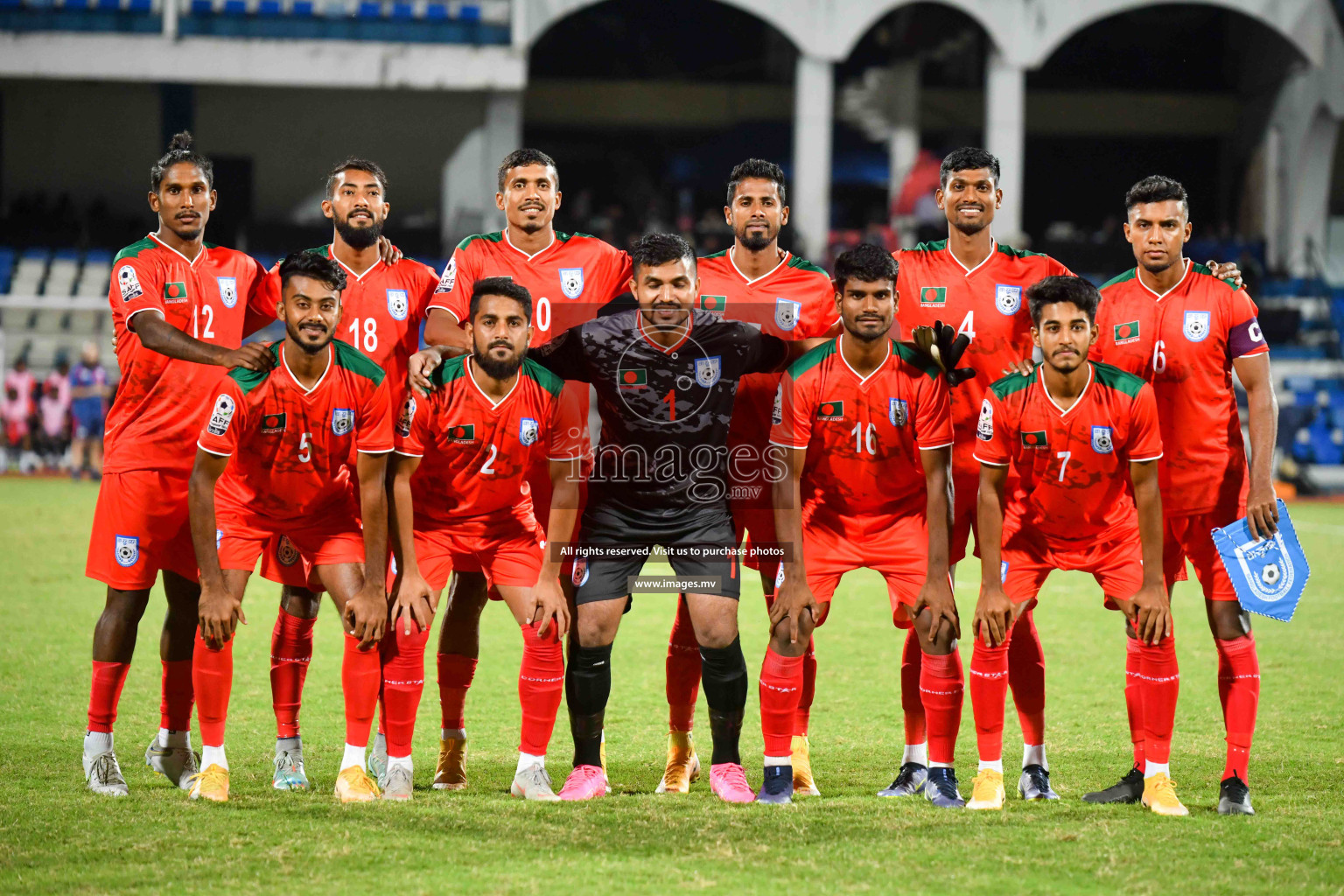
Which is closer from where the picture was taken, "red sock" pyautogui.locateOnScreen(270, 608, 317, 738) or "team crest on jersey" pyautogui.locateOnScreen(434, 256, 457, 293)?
"red sock" pyautogui.locateOnScreen(270, 608, 317, 738)

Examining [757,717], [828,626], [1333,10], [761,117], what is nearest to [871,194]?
[761,117]

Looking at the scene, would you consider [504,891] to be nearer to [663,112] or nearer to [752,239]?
[752,239]

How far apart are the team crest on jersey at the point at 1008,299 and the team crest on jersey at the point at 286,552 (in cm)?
276

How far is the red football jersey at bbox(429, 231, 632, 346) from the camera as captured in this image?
5292 millimetres

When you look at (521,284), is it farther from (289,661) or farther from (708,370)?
(289,661)

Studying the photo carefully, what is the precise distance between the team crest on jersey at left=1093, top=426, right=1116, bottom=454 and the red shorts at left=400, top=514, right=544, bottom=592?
77.3 inches

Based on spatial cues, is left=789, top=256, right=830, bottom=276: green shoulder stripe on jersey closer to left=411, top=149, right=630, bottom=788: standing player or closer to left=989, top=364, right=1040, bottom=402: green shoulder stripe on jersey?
left=411, top=149, right=630, bottom=788: standing player

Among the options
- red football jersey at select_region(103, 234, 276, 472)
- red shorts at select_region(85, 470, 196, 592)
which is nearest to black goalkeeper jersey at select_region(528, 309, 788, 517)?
red football jersey at select_region(103, 234, 276, 472)

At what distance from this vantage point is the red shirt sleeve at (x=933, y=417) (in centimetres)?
478

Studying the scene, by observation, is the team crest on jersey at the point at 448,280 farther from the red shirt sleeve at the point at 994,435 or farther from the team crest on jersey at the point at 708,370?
the red shirt sleeve at the point at 994,435

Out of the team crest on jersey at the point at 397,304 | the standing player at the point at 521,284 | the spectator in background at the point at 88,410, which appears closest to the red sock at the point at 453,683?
the standing player at the point at 521,284

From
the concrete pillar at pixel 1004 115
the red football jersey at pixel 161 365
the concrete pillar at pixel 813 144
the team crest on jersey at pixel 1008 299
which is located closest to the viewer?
the red football jersey at pixel 161 365

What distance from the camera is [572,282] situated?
17.6 feet

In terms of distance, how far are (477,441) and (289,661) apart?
1.14 meters
